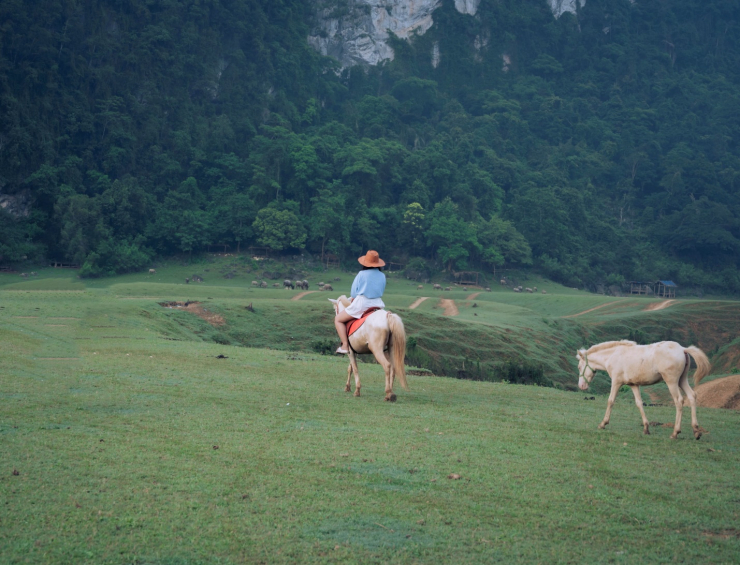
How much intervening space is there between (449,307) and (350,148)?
46.4 meters

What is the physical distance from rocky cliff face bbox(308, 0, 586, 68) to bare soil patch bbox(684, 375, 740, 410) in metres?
112

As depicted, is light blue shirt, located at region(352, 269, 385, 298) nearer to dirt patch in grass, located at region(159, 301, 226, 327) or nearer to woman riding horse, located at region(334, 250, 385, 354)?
woman riding horse, located at region(334, 250, 385, 354)

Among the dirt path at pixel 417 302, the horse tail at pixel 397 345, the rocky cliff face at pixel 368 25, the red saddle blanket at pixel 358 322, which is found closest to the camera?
the horse tail at pixel 397 345

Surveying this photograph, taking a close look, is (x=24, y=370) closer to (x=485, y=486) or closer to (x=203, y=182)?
(x=485, y=486)

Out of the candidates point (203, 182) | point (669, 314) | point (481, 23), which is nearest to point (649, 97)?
point (481, 23)

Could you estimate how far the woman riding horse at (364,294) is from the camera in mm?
13898

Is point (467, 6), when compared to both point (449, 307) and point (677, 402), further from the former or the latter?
point (677, 402)

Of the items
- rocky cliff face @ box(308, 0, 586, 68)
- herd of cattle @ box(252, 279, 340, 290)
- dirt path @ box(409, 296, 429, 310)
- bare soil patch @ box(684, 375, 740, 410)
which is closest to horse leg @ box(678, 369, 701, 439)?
bare soil patch @ box(684, 375, 740, 410)

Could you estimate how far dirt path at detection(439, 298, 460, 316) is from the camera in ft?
152

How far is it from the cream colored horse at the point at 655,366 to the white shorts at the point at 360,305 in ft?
14.4

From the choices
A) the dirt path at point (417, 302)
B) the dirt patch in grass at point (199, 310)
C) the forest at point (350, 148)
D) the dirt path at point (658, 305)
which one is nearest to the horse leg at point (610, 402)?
the dirt patch in grass at point (199, 310)

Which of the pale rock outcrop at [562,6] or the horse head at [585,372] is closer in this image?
the horse head at [585,372]

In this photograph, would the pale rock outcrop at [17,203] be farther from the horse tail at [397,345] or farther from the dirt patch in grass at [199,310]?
the horse tail at [397,345]

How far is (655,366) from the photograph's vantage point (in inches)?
432
